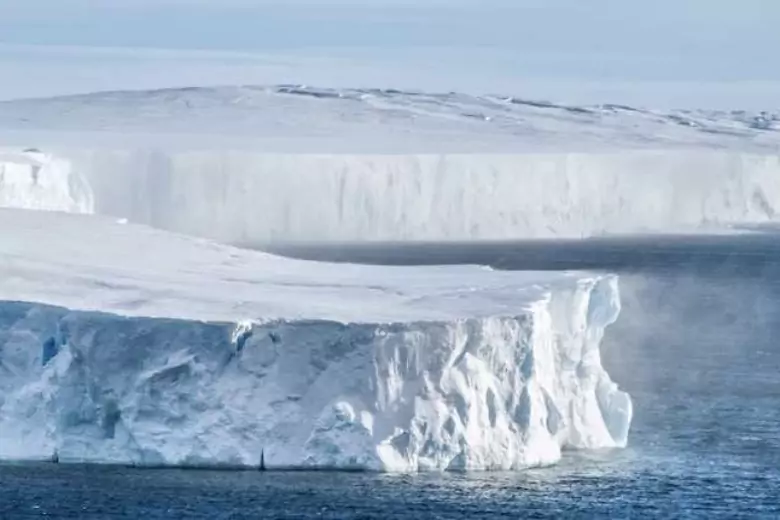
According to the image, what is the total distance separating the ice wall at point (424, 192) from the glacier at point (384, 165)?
43 millimetres

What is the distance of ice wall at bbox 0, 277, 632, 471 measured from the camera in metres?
22.2

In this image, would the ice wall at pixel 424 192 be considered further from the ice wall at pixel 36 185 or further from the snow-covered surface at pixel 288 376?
the snow-covered surface at pixel 288 376

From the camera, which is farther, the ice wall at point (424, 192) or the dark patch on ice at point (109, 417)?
the ice wall at point (424, 192)

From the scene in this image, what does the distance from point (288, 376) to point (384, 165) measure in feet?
114

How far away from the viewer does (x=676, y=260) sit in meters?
57.5

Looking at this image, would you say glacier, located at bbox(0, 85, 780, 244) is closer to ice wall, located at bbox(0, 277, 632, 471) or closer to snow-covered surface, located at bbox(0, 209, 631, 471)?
snow-covered surface, located at bbox(0, 209, 631, 471)

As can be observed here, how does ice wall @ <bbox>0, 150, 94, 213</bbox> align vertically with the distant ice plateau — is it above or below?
above


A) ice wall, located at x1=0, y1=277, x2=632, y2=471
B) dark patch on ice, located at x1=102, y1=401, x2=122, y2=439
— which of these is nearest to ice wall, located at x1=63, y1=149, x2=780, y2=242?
ice wall, located at x1=0, y1=277, x2=632, y2=471

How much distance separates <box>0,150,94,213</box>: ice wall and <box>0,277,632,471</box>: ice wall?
13997mm

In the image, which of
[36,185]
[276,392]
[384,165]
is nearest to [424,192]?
[384,165]

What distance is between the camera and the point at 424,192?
5809 cm

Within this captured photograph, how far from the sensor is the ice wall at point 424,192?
5372 cm

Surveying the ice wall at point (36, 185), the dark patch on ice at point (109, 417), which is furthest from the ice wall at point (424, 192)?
the dark patch on ice at point (109, 417)

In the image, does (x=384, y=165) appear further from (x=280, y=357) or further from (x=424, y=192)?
(x=280, y=357)
